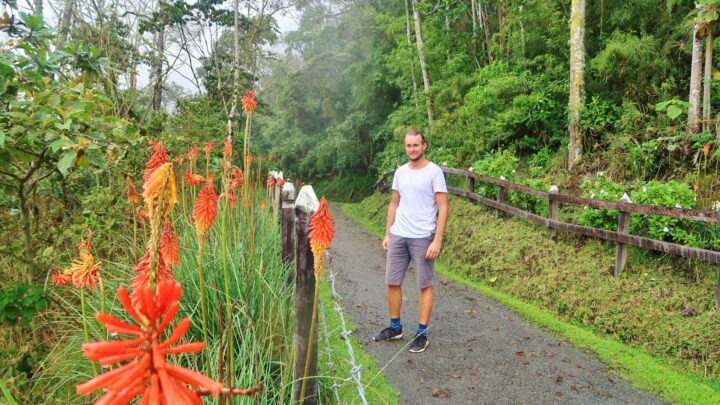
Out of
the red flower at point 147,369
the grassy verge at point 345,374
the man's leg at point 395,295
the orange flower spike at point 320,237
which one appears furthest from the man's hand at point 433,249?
the red flower at point 147,369

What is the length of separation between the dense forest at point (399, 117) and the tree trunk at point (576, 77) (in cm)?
3

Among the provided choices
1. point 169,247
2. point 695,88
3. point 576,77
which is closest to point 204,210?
point 169,247

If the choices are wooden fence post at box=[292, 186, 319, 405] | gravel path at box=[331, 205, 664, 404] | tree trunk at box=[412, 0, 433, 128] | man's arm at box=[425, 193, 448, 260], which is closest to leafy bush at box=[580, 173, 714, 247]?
gravel path at box=[331, 205, 664, 404]

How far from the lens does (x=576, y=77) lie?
7477mm

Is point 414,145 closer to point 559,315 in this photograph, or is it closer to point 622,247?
point 559,315

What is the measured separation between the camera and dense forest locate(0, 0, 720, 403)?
246cm

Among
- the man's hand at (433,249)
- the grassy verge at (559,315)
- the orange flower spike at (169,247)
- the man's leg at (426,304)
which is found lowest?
the grassy verge at (559,315)

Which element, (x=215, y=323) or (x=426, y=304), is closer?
(x=215, y=323)

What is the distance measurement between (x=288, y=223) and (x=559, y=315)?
11.8 feet

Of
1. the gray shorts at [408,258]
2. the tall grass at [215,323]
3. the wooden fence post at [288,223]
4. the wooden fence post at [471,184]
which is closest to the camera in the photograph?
the tall grass at [215,323]

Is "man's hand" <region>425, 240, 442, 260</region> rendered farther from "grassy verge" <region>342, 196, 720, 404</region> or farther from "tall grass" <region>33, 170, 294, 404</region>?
"grassy verge" <region>342, 196, 720, 404</region>

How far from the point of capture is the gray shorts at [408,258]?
3.96 meters

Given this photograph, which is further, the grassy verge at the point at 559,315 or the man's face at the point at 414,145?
the man's face at the point at 414,145

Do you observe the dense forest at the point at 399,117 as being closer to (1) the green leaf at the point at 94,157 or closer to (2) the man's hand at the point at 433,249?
(1) the green leaf at the point at 94,157
